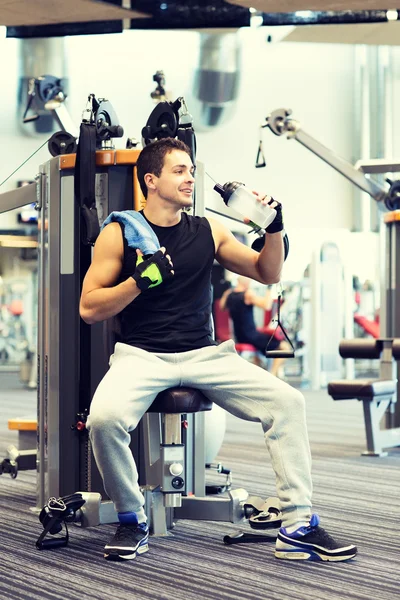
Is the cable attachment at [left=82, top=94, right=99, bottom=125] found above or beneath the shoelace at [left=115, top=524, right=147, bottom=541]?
above

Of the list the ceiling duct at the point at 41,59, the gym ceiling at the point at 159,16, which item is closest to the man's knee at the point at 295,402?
the gym ceiling at the point at 159,16

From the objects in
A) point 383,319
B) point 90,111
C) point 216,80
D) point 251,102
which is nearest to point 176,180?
point 90,111

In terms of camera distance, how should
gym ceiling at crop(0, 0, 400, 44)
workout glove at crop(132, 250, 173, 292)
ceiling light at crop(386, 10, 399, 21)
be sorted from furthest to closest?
ceiling light at crop(386, 10, 399, 21), gym ceiling at crop(0, 0, 400, 44), workout glove at crop(132, 250, 173, 292)

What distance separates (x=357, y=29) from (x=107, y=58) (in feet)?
9.01

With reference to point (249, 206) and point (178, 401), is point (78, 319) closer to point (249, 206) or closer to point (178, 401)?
point (178, 401)

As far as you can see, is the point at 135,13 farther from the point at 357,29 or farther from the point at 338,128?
the point at 338,128

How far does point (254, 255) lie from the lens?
2.89 metres

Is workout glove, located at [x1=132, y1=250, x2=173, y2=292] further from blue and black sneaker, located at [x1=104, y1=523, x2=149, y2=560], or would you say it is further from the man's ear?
blue and black sneaker, located at [x1=104, y1=523, x2=149, y2=560]

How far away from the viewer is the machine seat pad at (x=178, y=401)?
8.66 ft

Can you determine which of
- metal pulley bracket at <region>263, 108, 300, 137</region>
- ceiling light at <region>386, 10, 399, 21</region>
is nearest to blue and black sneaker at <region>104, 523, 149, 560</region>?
metal pulley bracket at <region>263, 108, 300, 137</region>

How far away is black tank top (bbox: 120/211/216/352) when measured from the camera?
9.09ft

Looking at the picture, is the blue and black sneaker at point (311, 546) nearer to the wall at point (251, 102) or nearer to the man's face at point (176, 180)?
the man's face at point (176, 180)

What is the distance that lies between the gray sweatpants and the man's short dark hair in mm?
565

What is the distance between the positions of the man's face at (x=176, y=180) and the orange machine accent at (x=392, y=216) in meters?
2.63
